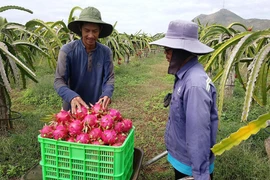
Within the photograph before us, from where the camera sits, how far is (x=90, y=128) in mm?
1505

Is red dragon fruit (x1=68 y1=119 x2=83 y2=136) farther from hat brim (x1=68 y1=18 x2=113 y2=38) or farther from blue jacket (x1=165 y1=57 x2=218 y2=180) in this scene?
hat brim (x1=68 y1=18 x2=113 y2=38)

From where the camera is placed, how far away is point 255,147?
3174mm

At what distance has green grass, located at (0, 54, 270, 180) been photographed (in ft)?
8.73

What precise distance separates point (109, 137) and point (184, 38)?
0.74m

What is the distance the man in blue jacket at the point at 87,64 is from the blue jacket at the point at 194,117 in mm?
720

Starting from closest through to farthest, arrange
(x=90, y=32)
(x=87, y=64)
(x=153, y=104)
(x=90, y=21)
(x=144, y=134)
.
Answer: (x=90, y=21) → (x=90, y=32) → (x=87, y=64) → (x=144, y=134) → (x=153, y=104)

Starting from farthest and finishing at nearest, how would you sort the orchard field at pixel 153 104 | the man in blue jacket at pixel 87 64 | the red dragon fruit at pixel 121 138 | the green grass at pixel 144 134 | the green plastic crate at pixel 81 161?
the green grass at pixel 144 134
the man in blue jacket at pixel 87 64
the orchard field at pixel 153 104
the red dragon fruit at pixel 121 138
the green plastic crate at pixel 81 161

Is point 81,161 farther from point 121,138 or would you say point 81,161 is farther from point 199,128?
point 199,128

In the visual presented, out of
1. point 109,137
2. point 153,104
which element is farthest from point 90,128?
point 153,104

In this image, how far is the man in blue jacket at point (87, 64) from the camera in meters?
2.22

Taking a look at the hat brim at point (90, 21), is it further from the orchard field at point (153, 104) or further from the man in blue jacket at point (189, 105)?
the man in blue jacket at point (189, 105)

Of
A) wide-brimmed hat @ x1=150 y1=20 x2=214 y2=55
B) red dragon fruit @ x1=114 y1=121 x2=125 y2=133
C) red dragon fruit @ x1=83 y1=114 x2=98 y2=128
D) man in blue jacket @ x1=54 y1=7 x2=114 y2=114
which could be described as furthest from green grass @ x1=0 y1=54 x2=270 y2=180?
wide-brimmed hat @ x1=150 y1=20 x2=214 y2=55

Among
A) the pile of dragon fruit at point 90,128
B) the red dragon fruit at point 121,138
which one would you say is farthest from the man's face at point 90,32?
the red dragon fruit at point 121,138

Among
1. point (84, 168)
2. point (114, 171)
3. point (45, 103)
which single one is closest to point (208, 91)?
point (114, 171)
